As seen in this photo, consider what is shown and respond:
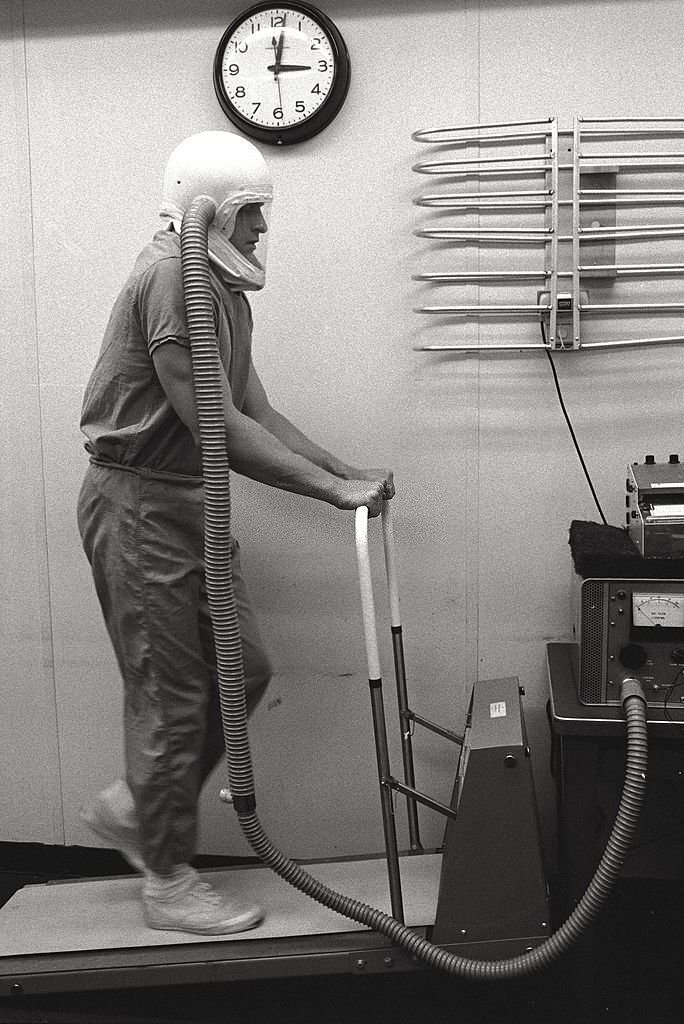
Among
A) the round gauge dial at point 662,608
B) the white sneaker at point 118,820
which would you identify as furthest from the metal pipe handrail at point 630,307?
the white sneaker at point 118,820

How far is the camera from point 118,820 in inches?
91.6

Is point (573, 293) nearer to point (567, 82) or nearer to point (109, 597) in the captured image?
point (567, 82)

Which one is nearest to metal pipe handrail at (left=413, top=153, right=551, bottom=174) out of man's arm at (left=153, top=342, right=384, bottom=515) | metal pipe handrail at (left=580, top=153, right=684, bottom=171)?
metal pipe handrail at (left=580, top=153, right=684, bottom=171)

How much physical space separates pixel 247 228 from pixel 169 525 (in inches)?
24.4

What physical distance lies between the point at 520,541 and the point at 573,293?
1.96 feet

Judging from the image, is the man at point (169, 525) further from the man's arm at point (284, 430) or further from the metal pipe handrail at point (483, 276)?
the metal pipe handrail at point (483, 276)

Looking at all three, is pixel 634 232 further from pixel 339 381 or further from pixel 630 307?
pixel 339 381

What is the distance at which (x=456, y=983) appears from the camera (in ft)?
7.35

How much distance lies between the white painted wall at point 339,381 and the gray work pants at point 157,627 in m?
0.49

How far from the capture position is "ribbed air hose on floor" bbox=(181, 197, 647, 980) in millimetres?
1913

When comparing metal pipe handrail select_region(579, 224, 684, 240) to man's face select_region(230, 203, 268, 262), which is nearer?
man's face select_region(230, 203, 268, 262)

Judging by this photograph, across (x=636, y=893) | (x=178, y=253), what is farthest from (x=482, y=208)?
(x=636, y=893)

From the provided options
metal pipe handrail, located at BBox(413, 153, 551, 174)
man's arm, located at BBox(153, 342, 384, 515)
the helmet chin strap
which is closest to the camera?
man's arm, located at BBox(153, 342, 384, 515)

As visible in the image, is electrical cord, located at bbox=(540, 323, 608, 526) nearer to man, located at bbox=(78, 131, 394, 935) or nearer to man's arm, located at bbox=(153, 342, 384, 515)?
man, located at bbox=(78, 131, 394, 935)
